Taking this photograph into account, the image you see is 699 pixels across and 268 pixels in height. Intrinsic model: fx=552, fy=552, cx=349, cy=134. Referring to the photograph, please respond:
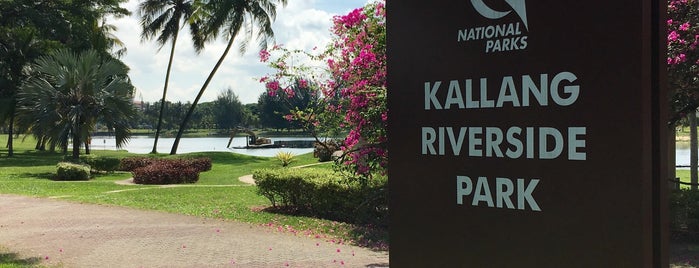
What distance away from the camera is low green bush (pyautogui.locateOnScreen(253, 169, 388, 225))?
9.40 m

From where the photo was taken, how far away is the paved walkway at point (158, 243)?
6.66 meters

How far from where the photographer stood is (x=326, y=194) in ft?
33.1

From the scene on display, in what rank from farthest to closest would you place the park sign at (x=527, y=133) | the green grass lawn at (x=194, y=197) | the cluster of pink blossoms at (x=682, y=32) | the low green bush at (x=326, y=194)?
1. the low green bush at (x=326, y=194)
2. the green grass lawn at (x=194, y=197)
3. the cluster of pink blossoms at (x=682, y=32)
4. the park sign at (x=527, y=133)

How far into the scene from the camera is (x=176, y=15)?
35.1 m

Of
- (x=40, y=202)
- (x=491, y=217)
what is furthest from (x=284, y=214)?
(x=491, y=217)

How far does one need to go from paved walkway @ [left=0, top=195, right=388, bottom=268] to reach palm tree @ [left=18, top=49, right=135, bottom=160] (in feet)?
34.9

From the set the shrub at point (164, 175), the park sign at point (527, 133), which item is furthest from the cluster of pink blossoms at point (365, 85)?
the shrub at point (164, 175)

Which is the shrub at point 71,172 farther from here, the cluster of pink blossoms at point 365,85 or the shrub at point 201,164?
the cluster of pink blossoms at point 365,85

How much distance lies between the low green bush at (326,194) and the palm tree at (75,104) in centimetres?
1193

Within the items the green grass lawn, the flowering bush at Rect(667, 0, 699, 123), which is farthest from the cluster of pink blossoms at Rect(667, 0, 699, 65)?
the green grass lawn

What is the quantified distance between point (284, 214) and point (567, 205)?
8.82 metres

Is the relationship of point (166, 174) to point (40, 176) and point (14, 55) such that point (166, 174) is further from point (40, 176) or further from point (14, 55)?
point (14, 55)

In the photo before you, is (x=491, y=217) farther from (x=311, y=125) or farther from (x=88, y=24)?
(x=88, y=24)

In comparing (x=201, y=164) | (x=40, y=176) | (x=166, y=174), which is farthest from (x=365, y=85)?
(x=40, y=176)
